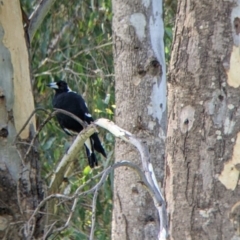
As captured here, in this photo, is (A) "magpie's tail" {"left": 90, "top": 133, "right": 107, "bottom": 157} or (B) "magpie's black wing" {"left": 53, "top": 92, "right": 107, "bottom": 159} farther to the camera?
(B) "magpie's black wing" {"left": 53, "top": 92, "right": 107, "bottom": 159}

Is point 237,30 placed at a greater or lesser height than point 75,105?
lesser

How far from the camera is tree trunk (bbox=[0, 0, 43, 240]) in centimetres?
266

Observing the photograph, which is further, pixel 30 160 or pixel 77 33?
pixel 77 33

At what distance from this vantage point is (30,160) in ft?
9.09

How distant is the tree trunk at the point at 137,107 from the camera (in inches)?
115

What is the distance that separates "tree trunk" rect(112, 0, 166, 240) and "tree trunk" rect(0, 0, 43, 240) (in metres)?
0.36

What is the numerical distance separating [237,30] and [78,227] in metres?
2.69

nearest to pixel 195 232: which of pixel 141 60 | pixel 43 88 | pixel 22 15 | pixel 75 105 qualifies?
pixel 141 60

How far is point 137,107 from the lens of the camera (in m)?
2.93

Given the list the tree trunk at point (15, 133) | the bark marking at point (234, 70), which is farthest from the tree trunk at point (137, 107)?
the bark marking at point (234, 70)

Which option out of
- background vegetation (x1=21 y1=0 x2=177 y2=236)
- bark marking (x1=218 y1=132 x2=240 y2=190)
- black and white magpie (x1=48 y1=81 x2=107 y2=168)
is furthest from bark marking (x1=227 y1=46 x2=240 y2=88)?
black and white magpie (x1=48 y1=81 x2=107 y2=168)

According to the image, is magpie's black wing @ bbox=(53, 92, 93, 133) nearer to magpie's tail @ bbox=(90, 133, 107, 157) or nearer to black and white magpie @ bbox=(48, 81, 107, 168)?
black and white magpie @ bbox=(48, 81, 107, 168)

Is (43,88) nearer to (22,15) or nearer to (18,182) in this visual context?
(22,15)

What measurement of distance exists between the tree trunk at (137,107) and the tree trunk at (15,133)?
1.17 ft
